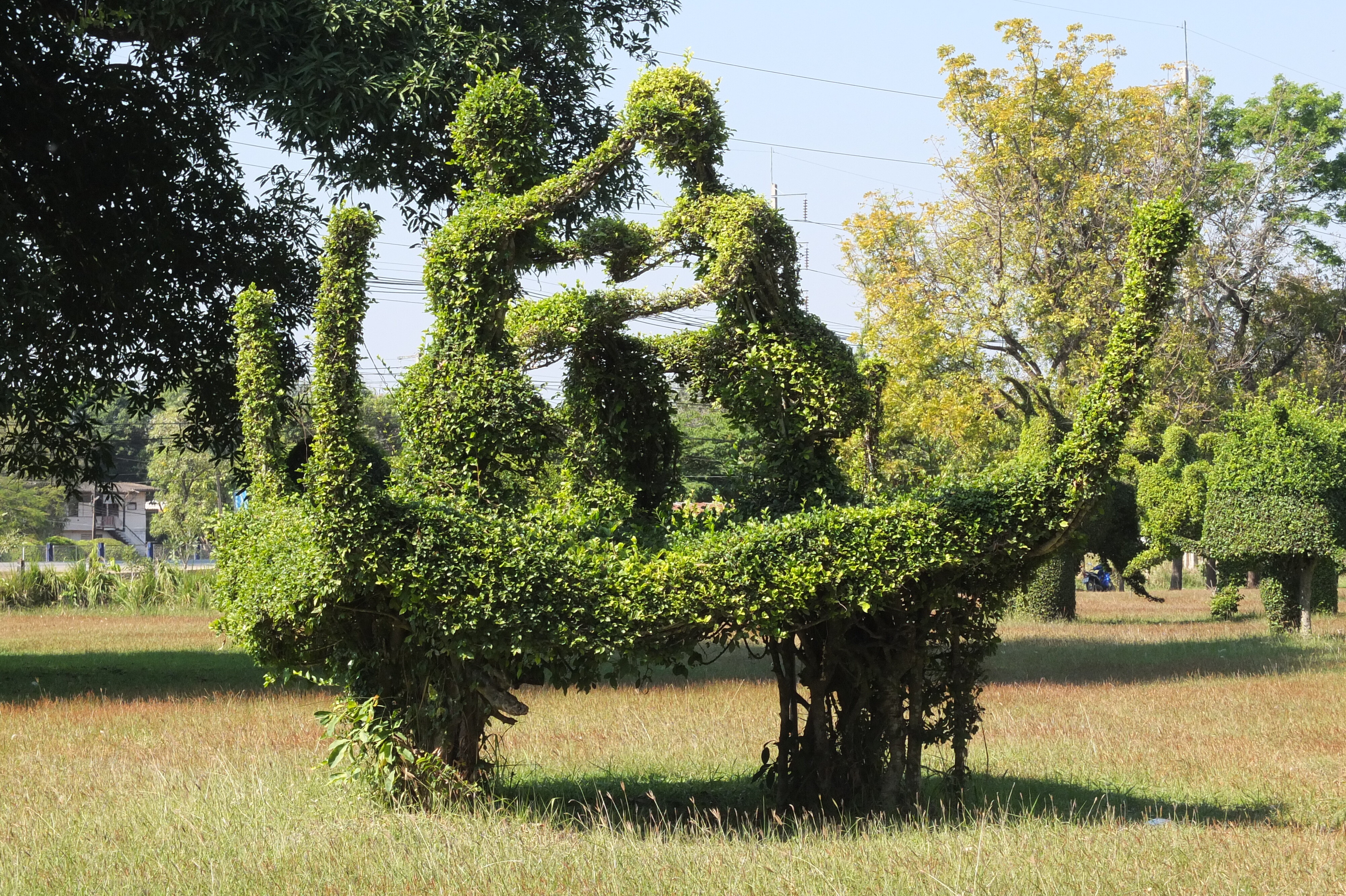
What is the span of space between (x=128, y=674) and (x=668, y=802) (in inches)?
457

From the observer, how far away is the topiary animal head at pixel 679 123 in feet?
26.5

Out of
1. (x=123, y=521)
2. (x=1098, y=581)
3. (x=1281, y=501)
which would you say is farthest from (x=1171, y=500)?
(x=123, y=521)

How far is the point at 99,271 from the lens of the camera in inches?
568

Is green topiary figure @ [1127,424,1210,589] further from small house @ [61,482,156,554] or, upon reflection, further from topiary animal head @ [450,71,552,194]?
small house @ [61,482,156,554]

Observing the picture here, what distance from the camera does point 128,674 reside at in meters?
17.5

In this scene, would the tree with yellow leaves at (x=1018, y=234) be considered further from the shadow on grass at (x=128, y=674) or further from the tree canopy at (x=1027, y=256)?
the shadow on grass at (x=128, y=674)

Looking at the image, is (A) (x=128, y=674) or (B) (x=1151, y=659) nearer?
(A) (x=128, y=674)

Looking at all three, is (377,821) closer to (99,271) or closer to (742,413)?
(742,413)

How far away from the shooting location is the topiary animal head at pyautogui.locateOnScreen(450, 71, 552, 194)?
8.26 metres

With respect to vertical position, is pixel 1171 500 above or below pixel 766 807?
above

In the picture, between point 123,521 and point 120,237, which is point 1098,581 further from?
point 123,521

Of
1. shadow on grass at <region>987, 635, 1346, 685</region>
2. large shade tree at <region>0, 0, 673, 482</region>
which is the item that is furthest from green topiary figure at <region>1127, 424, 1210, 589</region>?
large shade tree at <region>0, 0, 673, 482</region>

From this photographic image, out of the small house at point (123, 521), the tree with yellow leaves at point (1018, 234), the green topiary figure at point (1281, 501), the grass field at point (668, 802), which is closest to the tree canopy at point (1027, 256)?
the tree with yellow leaves at point (1018, 234)

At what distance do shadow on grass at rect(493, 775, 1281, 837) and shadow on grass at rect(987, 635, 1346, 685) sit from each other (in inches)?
287
